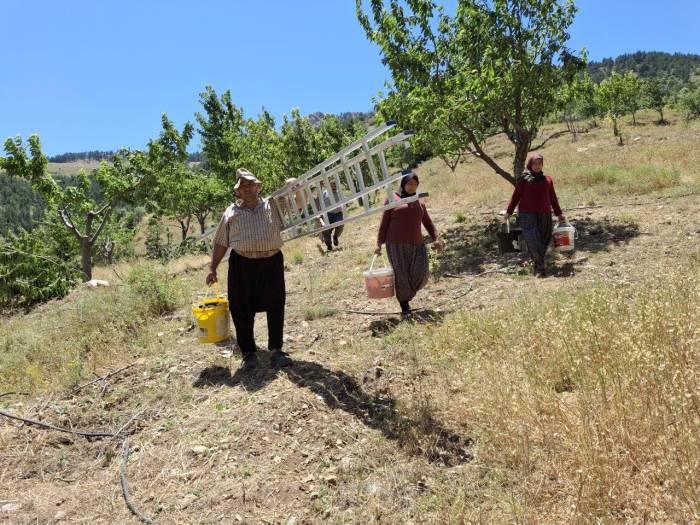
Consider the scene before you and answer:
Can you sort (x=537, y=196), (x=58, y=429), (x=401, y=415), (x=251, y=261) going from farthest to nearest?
(x=537, y=196)
(x=251, y=261)
(x=58, y=429)
(x=401, y=415)

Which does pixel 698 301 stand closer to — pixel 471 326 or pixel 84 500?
pixel 471 326

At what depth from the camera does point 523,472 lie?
8.51ft

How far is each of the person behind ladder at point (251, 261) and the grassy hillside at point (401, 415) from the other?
386 millimetres

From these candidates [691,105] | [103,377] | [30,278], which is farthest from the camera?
[691,105]

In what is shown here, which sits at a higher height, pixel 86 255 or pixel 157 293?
pixel 86 255

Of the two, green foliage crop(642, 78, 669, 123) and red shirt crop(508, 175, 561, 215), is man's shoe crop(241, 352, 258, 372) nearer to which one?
red shirt crop(508, 175, 561, 215)

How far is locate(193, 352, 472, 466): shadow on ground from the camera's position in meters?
3.08

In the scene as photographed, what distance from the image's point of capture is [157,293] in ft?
26.0

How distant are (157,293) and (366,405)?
536cm

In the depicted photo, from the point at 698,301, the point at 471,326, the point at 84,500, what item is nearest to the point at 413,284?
the point at 471,326

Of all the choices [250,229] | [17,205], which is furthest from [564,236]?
[17,205]

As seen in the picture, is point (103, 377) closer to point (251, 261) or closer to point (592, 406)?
point (251, 261)

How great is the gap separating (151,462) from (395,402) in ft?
6.06

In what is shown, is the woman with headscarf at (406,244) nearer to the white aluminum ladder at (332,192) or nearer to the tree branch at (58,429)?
the white aluminum ladder at (332,192)
